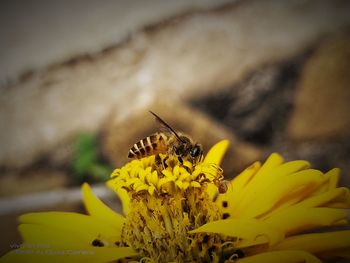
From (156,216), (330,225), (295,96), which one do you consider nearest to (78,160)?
(156,216)

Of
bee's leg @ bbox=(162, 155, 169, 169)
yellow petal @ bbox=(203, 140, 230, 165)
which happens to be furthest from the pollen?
yellow petal @ bbox=(203, 140, 230, 165)

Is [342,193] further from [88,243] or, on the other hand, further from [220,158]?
[88,243]

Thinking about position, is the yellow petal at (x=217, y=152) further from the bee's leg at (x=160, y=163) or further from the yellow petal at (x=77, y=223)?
the yellow petal at (x=77, y=223)

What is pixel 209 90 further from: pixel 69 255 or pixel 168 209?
pixel 69 255

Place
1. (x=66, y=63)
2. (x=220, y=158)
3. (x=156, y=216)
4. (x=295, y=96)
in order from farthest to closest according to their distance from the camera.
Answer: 1. (x=66, y=63)
2. (x=295, y=96)
3. (x=220, y=158)
4. (x=156, y=216)

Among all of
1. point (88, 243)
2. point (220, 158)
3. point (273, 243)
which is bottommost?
point (273, 243)

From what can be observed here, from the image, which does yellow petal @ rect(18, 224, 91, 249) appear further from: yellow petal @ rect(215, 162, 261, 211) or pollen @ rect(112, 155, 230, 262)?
yellow petal @ rect(215, 162, 261, 211)

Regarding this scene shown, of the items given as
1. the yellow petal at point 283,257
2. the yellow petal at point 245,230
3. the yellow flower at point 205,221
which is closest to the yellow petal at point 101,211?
the yellow flower at point 205,221
